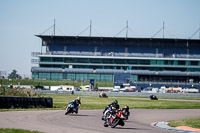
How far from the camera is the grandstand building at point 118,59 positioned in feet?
397

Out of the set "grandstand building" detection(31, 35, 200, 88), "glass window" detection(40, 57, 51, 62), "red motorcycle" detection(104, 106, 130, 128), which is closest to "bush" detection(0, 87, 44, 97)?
"red motorcycle" detection(104, 106, 130, 128)

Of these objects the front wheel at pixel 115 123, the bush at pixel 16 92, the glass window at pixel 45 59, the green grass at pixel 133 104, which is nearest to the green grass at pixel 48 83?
the glass window at pixel 45 59

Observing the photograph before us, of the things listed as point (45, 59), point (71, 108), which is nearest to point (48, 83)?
point (45, 59)

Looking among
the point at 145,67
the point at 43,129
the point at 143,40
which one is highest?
the point at 143,40

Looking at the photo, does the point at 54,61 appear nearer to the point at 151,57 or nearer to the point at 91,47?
the point at 91,47

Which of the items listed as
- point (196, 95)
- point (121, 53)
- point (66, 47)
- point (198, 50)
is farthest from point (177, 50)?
point (196, 95)

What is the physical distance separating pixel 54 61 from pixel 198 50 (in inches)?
1729

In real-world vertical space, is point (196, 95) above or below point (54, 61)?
below

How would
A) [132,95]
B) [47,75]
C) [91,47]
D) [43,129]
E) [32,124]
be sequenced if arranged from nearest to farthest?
[43,129] → [32,124] → [132,95] → [47,75] → [91,47]

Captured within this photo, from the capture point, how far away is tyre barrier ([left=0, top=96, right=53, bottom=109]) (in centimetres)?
3185

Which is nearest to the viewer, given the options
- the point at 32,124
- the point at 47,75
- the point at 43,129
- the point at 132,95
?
the point at 43,129

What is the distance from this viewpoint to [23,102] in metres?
33.4

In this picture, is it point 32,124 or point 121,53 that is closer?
point 32,124

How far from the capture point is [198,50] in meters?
128
